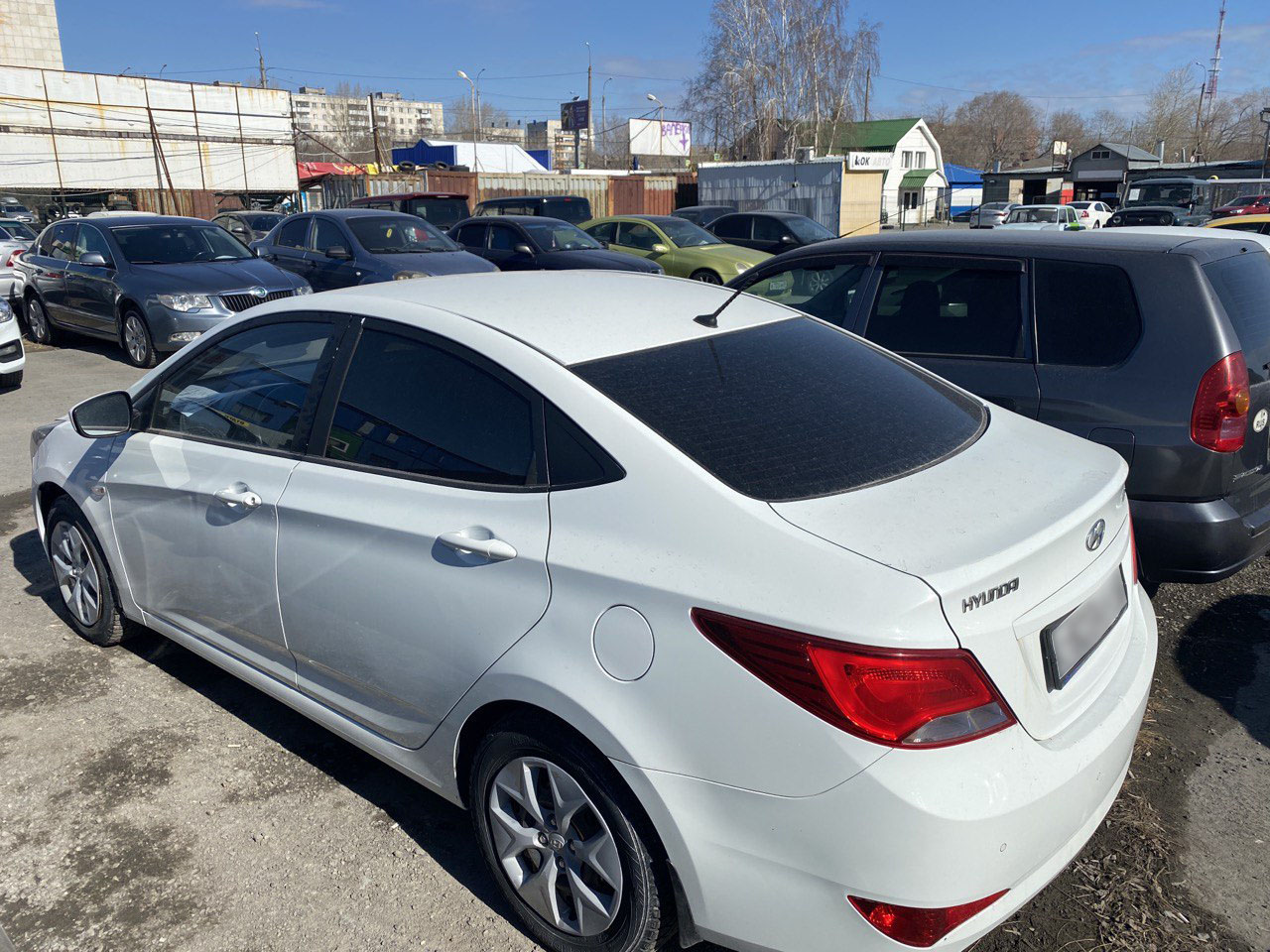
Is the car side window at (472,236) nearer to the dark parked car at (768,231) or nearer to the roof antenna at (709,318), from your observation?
the dark parked car at (768,231)

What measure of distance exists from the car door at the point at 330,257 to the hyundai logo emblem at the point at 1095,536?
1056 centimetres

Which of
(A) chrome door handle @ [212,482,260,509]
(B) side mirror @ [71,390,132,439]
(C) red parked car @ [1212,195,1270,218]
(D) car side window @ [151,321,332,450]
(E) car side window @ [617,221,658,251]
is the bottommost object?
(A) chrome door handle @ [212,482,260,509]

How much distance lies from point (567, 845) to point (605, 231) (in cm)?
1504

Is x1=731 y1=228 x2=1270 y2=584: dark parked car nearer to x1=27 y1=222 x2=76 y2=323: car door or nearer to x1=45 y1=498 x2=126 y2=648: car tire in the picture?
x1=45 y1=498 x2=126 y2=648: car tire

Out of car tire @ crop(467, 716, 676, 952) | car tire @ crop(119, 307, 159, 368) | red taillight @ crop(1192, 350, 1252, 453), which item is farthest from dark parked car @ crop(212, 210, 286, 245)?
car tire @ crop(467, 716, 676, 952)

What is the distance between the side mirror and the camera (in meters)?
3.56

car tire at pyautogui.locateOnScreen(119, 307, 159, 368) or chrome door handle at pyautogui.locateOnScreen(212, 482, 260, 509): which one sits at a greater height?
chrome door handle at pyautogui.locateOnScreen(212, 482, 260, 509)

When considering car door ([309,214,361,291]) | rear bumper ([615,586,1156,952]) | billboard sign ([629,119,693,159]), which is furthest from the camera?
billboard sign ([629,119,693,159])

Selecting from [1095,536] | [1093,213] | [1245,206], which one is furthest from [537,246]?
[1093,213]

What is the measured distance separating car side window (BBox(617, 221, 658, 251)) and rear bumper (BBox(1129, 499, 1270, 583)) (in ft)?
40.9

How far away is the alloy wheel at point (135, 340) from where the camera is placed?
10211mm

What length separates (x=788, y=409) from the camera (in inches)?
100

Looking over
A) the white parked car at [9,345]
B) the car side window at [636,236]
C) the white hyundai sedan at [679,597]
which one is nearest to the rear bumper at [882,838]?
the white hyundai sedan at [679,597]

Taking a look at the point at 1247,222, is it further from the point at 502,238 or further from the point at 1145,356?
the point at 1145,356
